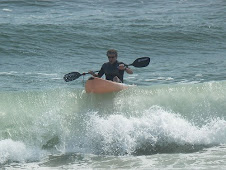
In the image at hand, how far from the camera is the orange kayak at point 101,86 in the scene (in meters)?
12.3

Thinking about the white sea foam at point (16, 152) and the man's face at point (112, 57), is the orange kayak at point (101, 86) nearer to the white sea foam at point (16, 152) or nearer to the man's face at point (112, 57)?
the man's face at point (112, 57)

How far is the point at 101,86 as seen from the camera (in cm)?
1245

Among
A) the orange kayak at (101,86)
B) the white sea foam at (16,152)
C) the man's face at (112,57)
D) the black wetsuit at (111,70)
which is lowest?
the white sea foam at (16,152)

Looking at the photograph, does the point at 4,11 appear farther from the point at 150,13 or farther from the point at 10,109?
the point at 10,109

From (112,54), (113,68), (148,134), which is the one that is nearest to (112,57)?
(112,54)

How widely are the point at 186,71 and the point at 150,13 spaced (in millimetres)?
9615

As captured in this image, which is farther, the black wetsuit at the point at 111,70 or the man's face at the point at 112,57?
the black wetsuit at the point at 111,70

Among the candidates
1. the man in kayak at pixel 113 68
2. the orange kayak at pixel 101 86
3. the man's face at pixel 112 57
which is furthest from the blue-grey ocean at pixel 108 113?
the man's face at pixel 112 57

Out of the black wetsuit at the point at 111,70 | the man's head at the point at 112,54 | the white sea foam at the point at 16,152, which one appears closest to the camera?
the white sea foam at the point at 16,152

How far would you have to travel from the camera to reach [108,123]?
11852 mm

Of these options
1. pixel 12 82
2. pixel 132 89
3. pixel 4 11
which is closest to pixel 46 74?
pixel 12 82

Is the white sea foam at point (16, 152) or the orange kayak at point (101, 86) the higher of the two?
the orange kayak at point (101, 86)

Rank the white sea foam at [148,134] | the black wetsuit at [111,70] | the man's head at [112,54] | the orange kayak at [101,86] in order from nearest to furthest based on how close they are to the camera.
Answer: the white sea foam at [148,134], the orange kayak at [101,86], the man's head at [112,54], the black wetsuit at [111,70]

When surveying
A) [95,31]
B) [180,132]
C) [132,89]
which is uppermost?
[95,31]
